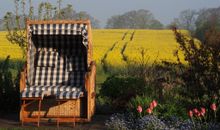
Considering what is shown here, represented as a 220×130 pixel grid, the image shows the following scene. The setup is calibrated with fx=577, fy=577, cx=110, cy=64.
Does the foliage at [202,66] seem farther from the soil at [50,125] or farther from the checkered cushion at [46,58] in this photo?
the checkered cushion at [46,58]

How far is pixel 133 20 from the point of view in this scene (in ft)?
432

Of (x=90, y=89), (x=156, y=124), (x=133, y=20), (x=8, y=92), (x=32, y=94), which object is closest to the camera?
(x=156, y=124)

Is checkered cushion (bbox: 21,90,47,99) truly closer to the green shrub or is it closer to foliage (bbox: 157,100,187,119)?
the green shrub

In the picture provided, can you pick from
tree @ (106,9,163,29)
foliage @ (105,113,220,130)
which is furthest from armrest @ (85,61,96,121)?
tree @ (106,9,163,29)

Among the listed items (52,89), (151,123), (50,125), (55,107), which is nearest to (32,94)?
(52,89)

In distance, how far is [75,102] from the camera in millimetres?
10859

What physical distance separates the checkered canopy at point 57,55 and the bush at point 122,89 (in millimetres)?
813

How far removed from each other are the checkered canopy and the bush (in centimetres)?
81

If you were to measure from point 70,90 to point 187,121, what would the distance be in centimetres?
241

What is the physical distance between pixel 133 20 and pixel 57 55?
12013 cm

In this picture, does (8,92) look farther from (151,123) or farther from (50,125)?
(151,123)

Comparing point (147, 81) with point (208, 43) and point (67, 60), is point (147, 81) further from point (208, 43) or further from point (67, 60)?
point (208, 43)

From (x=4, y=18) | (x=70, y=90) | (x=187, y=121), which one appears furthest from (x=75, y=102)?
(x=4, y=18)

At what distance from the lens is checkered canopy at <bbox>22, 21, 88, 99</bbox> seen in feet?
36.5
